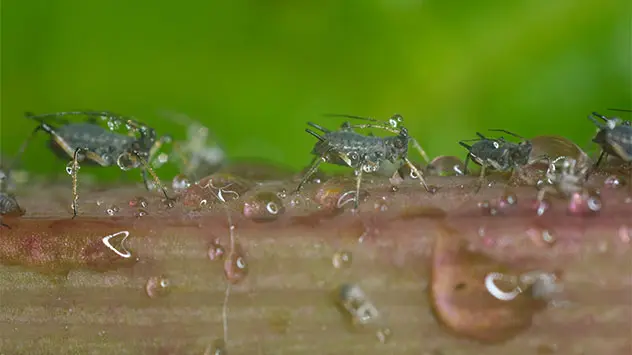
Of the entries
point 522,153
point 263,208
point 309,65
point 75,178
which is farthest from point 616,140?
point 309,65

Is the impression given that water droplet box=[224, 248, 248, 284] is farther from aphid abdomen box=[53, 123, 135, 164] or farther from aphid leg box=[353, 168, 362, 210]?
aphid abdomen box=[53, 123, 135, 164]

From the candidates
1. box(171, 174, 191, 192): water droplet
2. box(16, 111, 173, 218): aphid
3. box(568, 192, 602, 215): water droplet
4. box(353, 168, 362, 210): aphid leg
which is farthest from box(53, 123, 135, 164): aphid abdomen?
box(568, 192, 602, 215): water droplet

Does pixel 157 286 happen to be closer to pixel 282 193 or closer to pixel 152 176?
pixel 282 193

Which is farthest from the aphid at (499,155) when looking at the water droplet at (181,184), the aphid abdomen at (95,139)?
the aphid abdomen at (95,139)

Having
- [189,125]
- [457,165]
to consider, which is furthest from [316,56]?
[457,165]

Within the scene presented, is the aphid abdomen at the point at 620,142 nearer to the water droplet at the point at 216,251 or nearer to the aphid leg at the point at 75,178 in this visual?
the water droplet at the point at 216,251

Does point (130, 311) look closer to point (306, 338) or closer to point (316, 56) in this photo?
point (306, 338)
